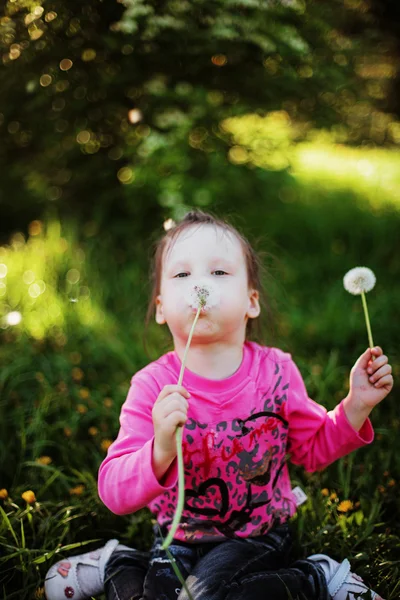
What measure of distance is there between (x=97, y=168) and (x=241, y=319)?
78.3 inches

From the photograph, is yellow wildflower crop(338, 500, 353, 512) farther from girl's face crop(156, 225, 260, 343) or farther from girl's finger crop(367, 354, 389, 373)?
girl's face crop(156, 225, 260, 343)

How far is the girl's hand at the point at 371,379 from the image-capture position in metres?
1.45

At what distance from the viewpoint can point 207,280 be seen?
143 cm

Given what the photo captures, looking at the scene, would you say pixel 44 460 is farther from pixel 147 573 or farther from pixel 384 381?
pixel 384 381

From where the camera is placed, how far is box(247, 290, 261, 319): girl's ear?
157 centimetres

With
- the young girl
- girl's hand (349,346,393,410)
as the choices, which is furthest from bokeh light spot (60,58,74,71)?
girl's hand (349,346,393,410)

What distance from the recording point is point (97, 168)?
3246 mm

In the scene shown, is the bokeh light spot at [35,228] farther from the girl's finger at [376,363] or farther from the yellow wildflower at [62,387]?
the girl's finger at [376,363]

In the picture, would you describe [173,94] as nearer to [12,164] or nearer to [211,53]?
[211,53]

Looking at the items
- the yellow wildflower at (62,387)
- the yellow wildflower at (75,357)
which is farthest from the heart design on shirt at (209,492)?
the yellow wildflower at (75,357)

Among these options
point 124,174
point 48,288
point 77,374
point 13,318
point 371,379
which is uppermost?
point 124,174

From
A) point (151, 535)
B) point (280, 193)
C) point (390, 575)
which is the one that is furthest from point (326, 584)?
point (280, 193)

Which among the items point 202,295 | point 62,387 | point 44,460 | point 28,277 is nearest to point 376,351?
point 202,295

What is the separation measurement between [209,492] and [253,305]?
45cm
